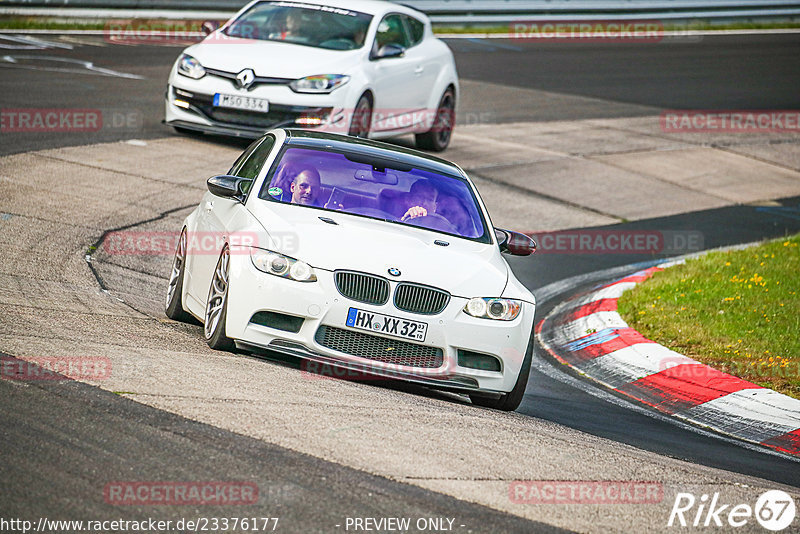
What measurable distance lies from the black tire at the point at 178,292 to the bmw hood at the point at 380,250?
103 centimetres

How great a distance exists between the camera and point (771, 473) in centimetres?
682

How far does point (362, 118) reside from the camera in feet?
48.2

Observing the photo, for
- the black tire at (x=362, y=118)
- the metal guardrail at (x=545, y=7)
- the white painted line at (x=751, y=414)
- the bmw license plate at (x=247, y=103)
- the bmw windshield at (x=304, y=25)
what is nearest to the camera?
the white painted line at (x=751, y=414)

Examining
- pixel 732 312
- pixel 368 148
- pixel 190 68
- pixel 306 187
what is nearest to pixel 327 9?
pixel 190 68

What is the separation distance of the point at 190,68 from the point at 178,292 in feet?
20.7

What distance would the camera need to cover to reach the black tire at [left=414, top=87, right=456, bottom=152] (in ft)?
54.7

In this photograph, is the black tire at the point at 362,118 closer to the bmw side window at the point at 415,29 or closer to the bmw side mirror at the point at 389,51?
the bmw side mirror at the point at 389,51

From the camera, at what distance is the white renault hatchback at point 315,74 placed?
45.8ft

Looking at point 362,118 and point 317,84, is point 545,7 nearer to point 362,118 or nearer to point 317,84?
point 362,118

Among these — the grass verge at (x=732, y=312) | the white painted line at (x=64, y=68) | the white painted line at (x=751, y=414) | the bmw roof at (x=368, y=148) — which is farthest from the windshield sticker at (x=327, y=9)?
the white painted line at (x=751, y=414)

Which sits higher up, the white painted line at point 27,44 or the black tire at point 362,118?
the black tire at point 362,118

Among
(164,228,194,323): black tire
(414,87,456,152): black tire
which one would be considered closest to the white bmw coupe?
(164,228,194,323): black tire

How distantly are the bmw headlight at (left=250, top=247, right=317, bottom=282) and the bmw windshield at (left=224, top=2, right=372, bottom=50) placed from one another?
320 inches

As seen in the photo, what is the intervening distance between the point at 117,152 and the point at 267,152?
5.70 m
